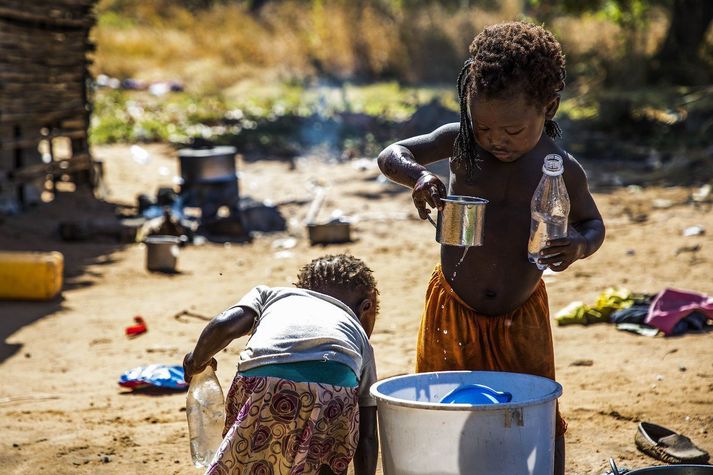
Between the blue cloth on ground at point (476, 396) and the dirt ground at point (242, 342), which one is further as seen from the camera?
the dirt ground at point (242, 342)

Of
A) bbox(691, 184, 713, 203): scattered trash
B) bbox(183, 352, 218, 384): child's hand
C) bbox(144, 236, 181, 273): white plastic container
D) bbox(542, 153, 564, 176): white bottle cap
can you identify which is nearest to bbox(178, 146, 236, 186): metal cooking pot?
bbox(144, 236, 181, 273): white plastic container

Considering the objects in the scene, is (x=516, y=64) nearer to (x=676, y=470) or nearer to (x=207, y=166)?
(x=676, y=470)

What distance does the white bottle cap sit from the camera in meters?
2.76

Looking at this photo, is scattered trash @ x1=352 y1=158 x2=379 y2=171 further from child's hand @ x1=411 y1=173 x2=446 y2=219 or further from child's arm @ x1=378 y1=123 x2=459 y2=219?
child's hand @ x1=411 y1=173 x2=446 y2=219

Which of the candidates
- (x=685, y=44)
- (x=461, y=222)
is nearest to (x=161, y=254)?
(x=461, y=222)

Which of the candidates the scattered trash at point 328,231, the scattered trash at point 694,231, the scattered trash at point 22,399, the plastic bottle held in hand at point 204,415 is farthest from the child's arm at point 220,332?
the scattered trash at point 694,231

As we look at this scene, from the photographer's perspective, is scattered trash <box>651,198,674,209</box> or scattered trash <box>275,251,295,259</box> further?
scattered trash <box>651,198,674,209</box>

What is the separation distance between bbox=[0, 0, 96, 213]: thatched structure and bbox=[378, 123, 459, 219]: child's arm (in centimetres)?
700

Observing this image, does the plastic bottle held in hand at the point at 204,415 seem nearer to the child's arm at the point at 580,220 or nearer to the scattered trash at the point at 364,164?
the child's arm at the point at 580,220

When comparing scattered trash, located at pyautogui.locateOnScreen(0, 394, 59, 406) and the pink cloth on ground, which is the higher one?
the pink cloth on ground

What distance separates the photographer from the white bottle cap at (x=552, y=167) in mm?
2760

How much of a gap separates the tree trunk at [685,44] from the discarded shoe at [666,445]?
12.6m

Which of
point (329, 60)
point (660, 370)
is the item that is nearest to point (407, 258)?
point (660, 370)

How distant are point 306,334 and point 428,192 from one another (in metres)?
0.55
